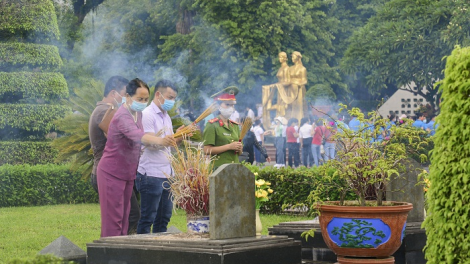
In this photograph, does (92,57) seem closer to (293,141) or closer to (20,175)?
(293,141)

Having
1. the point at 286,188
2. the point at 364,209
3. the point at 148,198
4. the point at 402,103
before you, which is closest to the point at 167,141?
the point at 148,198

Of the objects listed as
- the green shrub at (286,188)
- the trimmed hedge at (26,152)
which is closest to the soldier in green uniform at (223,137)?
the green shrub at (286,188)

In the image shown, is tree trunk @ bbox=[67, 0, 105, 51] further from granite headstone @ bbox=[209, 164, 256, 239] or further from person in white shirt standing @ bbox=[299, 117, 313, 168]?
granite headstone @ bbox=[209, 164, 256, 239]

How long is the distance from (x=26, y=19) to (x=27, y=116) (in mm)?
2619

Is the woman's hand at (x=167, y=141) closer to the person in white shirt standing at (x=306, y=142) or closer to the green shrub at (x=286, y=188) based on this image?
the green shrub at (x=286, y=188)

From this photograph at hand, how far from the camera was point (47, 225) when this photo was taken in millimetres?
13281

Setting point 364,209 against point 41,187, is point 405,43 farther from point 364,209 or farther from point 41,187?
point 364,209

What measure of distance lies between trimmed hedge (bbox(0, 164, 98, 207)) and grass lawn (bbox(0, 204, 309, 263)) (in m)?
0.55

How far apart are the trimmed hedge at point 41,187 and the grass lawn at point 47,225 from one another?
0.55 m

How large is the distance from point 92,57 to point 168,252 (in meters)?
32.4

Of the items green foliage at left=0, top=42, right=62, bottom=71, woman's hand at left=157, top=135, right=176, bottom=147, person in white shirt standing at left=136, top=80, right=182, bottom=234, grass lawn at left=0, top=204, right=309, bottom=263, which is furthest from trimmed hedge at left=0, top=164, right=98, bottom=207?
woman's hand at left=157, top=135, right=176, bottom=147

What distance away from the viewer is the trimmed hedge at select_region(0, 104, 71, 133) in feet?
70.3

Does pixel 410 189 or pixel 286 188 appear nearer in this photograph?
pixel 410 189

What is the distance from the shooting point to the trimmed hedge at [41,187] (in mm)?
16922
